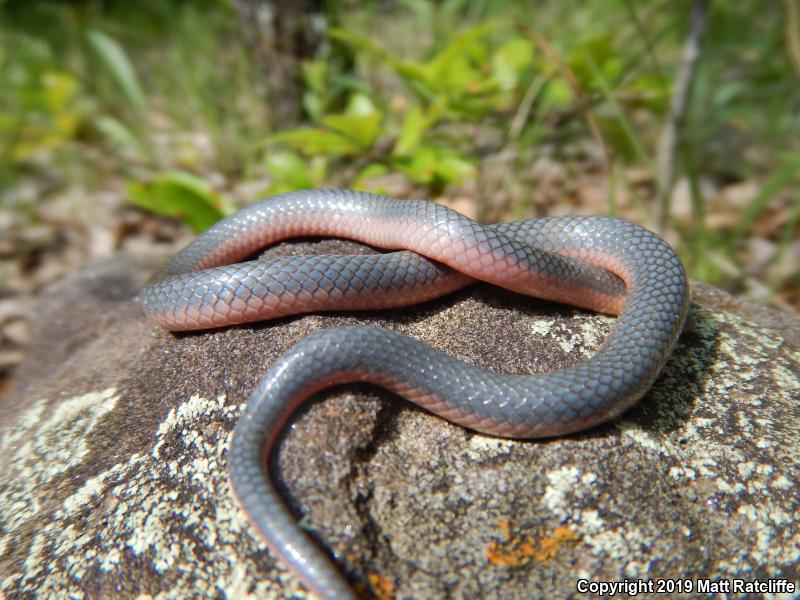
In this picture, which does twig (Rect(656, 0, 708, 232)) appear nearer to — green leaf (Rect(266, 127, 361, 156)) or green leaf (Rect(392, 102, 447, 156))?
green leaf (Rect(392, 102, 447, 156))

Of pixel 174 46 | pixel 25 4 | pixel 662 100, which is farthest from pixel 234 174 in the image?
pixel 25 4

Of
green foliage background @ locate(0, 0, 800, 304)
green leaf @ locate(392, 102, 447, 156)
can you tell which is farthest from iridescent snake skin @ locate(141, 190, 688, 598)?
green foliage background @ locate(0, 0, 800, 304)

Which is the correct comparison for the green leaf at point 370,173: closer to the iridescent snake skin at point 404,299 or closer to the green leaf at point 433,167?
the green leaf at point 433,167

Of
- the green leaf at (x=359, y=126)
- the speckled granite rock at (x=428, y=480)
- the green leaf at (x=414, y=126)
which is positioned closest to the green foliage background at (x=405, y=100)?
the green leaf at (x=414, y=126)

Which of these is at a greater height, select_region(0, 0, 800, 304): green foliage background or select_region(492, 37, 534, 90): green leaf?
select_region(492, 37, 534, 90): green leaf

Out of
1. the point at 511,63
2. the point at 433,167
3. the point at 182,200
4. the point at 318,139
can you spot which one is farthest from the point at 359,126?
the point at 182,200

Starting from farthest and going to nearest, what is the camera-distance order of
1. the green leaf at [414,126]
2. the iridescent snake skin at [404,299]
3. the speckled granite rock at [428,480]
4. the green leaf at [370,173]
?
the green leaf at [414,126] < the green leaf at [370,173] < the iridescent snake skin at [404,299] < the speckled granite rock at [428,480]
